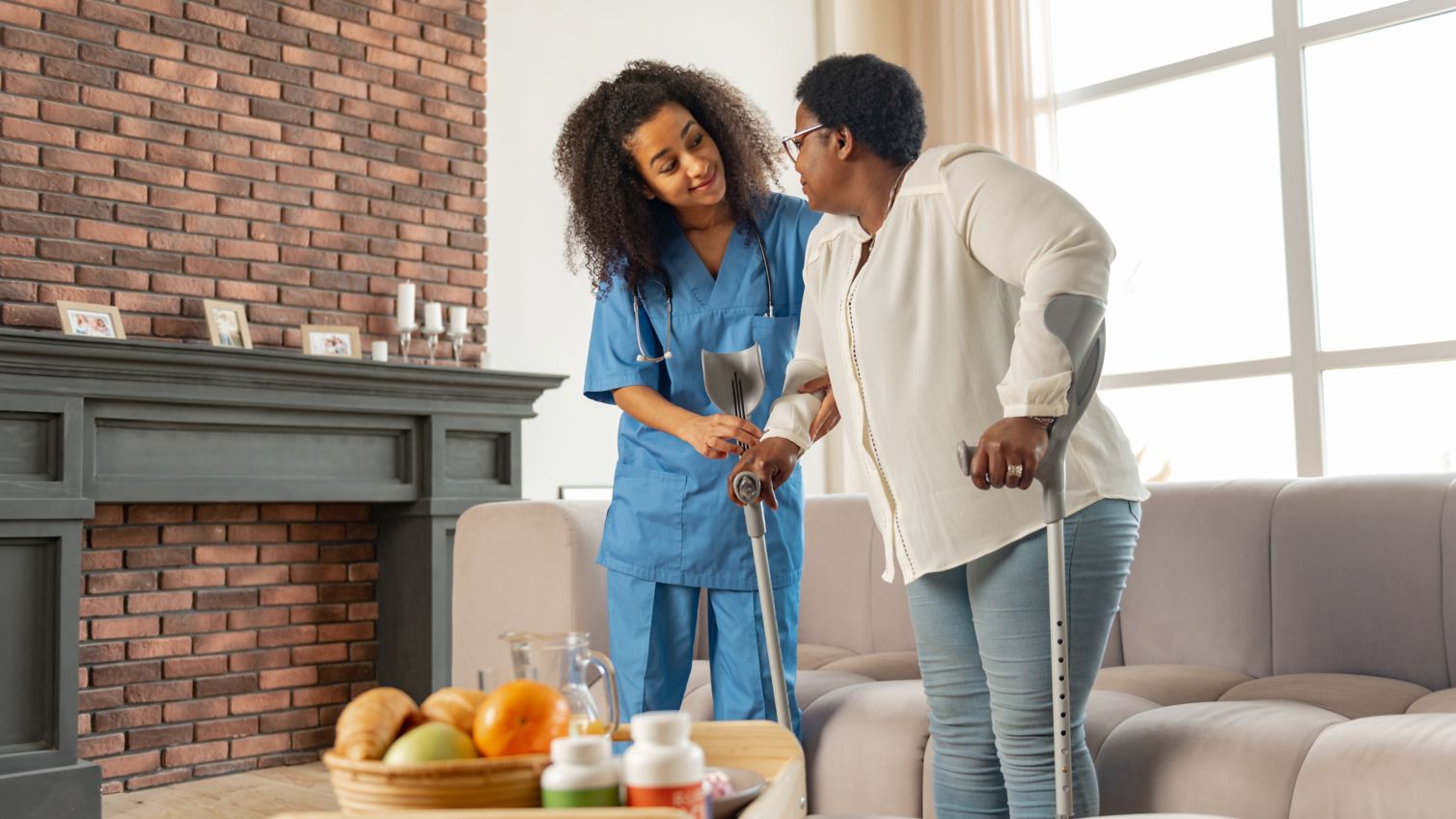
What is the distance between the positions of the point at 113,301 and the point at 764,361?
8.38 ft

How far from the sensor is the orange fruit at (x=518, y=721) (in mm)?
978

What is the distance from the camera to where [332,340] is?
13.7 ft

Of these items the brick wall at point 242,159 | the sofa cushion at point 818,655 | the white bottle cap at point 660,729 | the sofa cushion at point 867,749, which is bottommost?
the sofa cushion at point 867,749

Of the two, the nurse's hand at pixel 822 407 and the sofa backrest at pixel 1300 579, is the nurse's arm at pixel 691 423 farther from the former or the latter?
the sofa backrest at pixel 1300 579

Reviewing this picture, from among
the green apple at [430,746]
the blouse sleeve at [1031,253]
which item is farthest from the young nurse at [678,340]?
the green apple at [430,746]

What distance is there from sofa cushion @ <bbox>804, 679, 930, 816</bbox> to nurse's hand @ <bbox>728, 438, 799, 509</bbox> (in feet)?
1.86

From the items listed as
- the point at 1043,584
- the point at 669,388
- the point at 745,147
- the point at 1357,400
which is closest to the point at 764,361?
the point at 669,388

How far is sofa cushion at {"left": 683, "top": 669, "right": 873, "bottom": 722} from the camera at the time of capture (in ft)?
7.48

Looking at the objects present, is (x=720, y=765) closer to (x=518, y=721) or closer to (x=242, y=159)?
(x=518, y=721)

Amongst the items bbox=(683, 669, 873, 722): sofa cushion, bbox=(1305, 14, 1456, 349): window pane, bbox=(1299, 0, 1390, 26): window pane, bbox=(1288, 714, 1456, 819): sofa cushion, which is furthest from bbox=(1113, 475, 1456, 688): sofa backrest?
bbox=(1299, 0, 1390, 26): window pane

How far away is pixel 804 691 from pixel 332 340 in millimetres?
2442

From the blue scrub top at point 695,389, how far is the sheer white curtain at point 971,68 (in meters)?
3.59

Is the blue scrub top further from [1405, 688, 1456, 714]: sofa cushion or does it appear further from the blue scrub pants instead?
[1405, 688, 1456, 714]: sofa cushion

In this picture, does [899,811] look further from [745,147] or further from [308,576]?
[308,576]
